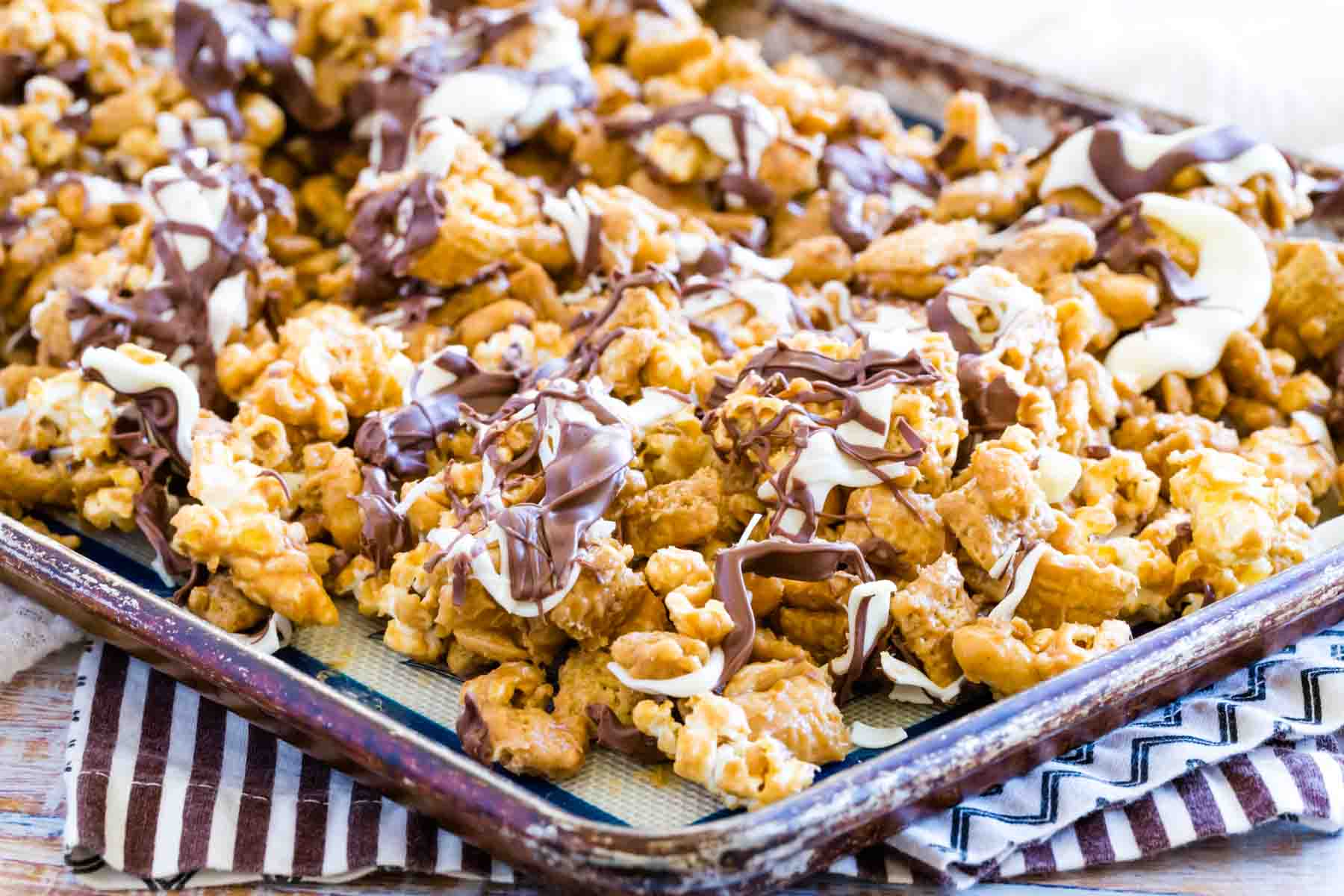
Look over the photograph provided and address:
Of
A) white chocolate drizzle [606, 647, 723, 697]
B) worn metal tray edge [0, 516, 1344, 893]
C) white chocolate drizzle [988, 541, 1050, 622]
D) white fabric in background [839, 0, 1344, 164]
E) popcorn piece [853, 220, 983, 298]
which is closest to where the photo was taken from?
worn metal tray edge [0, 516, 1344, 893]

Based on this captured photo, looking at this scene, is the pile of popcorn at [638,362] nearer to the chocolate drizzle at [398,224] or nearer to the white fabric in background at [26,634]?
the chocolate drizzle at [398,224]

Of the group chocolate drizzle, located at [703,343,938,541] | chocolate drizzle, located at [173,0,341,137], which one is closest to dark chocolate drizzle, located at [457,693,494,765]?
chocolate drizzle, located at [703,343,938,541]

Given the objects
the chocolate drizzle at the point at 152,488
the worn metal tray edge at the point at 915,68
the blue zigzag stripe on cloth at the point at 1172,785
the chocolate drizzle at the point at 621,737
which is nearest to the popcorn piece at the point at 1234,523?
the blue zigzag stripe on cloth at the point at 1172,785

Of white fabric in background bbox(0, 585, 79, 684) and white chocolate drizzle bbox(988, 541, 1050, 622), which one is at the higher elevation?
white chocolate drizzle bbox(988, 541, 1050, 622)

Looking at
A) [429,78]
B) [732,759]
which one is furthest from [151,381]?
[732,759]

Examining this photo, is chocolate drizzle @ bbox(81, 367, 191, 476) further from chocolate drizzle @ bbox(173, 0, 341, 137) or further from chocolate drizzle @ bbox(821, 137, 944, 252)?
chocolate drizzle @ bbox(821, 137, 944, 252)

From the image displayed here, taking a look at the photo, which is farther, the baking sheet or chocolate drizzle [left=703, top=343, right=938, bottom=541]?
chocolate drizzle [left=703, top=343, right=938, bottom=541]

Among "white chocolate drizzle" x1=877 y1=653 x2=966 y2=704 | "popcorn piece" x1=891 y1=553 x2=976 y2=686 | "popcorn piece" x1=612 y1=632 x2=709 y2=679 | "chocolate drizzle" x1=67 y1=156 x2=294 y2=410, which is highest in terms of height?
"popcorn piece" x1=891 y1=553 x2=976 y2=686
